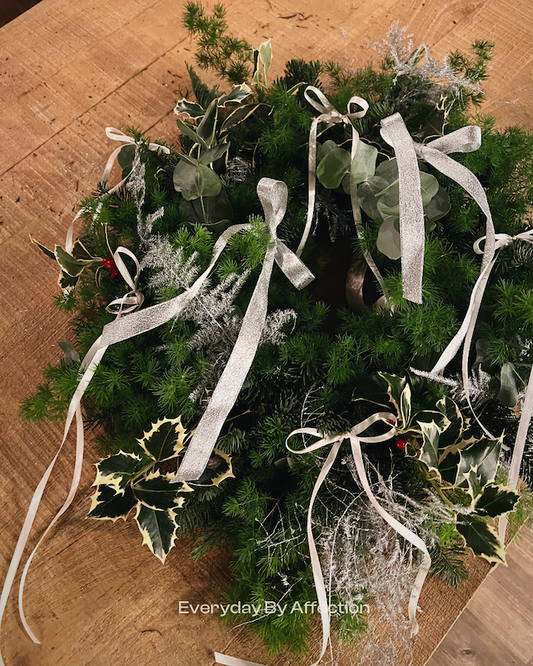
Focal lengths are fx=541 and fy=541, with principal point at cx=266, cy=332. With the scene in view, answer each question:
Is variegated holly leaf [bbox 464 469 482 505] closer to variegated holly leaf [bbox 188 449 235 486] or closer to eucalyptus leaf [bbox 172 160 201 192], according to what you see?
variegated holly leaf [bbox 188 449 235 486]

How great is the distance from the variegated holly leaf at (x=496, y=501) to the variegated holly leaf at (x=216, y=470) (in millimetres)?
311

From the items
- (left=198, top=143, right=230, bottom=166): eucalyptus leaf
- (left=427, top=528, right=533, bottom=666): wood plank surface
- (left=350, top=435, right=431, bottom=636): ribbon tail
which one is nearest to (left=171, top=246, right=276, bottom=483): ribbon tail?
(left=350, top=435, right=431, bottom=636): ribbon tail

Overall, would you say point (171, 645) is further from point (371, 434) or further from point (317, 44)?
point (317, 44)

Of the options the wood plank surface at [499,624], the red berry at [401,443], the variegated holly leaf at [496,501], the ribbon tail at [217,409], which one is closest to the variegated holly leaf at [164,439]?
the ribbon tail at [217,409]

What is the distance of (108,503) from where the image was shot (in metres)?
0.68

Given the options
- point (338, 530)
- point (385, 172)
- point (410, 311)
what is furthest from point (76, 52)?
point (338, 530)

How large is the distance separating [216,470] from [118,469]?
0.13m

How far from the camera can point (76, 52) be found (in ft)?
3.44

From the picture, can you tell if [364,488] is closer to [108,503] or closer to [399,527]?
[399,527]

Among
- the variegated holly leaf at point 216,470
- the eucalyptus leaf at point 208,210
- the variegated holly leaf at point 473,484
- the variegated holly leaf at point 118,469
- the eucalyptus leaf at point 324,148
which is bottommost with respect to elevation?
the variegated holly leaf at point 473,484

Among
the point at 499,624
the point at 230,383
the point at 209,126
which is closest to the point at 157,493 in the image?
the point at 230,383

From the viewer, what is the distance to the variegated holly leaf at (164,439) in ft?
2.22

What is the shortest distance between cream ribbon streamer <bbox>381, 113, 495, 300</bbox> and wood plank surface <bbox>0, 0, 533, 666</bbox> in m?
0.19

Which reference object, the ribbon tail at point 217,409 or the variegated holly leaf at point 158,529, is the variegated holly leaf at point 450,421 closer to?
the ribbon tail at point 217,409
